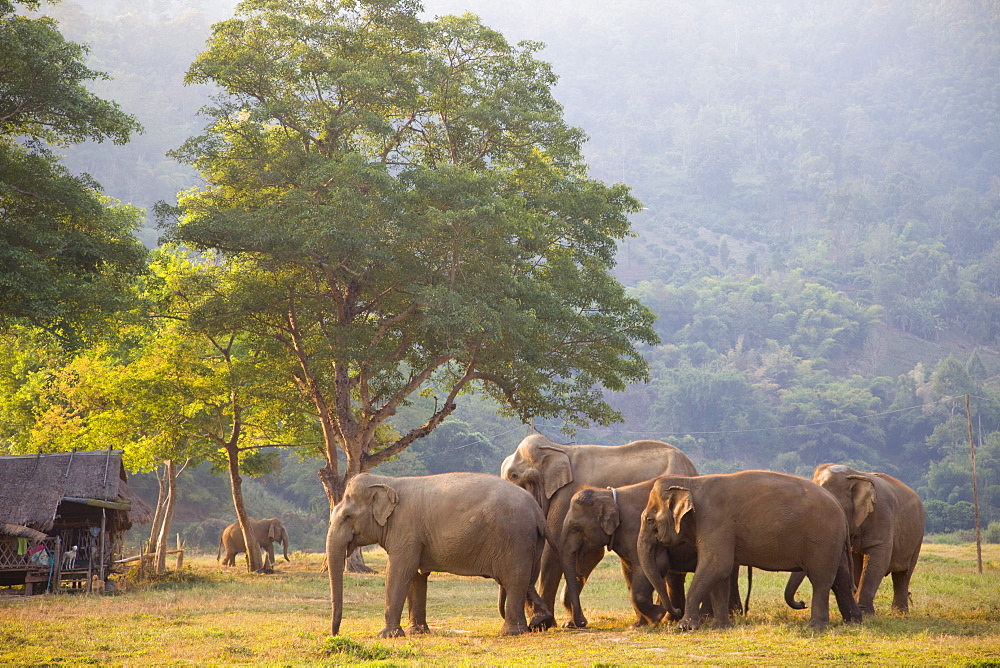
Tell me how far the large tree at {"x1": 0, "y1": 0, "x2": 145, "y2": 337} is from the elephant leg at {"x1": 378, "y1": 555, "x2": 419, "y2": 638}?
33.2ft

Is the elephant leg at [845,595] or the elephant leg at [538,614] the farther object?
the elephant leg at [538,614]

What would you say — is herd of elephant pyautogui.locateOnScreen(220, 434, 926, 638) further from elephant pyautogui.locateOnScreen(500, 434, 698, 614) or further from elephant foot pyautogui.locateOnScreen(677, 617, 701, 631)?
elephant pyautogui.locateOnScreen(500, 434, 698, 614)

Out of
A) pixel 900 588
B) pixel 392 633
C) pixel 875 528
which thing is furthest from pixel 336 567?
pixel 900 588

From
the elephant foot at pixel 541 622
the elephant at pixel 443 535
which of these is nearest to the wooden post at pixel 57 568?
the elephant at pixel 443 535

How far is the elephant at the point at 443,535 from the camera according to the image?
1380cm

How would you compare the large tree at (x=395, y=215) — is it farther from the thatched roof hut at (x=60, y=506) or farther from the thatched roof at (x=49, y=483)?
the thatched roof hut at (x=60, y=506)

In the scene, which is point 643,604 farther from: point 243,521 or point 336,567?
point 243,521

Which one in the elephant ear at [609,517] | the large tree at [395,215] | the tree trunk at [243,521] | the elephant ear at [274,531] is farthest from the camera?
the elephant ear at [274,531]

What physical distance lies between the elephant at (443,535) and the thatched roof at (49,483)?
1192cm

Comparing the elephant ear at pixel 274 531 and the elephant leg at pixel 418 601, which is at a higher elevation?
the elephant leg at pixel 418 601

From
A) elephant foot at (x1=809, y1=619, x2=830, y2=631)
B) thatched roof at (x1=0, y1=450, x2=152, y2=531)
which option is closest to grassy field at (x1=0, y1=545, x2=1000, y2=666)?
elephant foot at (x1=809, y1=619, x2=830, y2=631)

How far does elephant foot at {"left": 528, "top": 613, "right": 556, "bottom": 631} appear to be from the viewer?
14.2 metres

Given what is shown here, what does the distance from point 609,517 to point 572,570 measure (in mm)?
960

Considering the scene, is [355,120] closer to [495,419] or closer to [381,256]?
[381,256]
